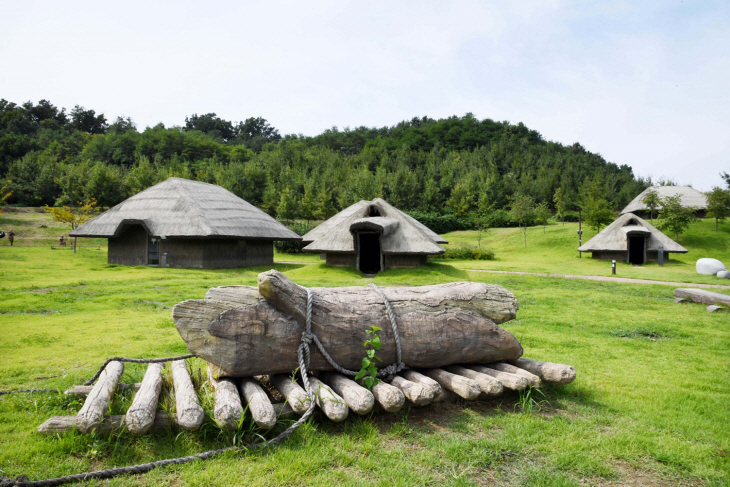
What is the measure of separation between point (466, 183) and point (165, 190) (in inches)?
1561

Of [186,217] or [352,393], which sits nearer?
[352,393]

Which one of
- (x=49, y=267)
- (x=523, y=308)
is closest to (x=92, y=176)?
(x=49, y=267)

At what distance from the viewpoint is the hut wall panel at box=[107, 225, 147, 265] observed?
81.1ft

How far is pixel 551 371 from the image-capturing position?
4934 mm

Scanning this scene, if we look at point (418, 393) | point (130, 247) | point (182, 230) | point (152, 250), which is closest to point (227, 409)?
point (418, 393)

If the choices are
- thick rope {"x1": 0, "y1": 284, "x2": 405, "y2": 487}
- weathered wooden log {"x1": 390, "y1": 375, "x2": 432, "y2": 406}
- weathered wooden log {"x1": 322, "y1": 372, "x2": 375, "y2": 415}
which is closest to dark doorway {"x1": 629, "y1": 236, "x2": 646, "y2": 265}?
thick rope {"x1": 0, "y1": 284, "x2": 405, "y2": 487}

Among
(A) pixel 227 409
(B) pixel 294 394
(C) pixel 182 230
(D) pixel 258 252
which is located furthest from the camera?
(D) pixel 258 252

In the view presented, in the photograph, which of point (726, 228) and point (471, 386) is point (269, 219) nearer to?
point (471, 386)

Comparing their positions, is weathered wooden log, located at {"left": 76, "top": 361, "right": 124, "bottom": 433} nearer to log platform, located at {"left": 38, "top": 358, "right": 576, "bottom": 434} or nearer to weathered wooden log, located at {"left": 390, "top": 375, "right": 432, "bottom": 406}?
log platform, located at {"left": 38, "top": 358, "right": 576, "bottom": 434}

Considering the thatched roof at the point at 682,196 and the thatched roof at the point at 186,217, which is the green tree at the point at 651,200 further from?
the thatched roof at the point at 186,217

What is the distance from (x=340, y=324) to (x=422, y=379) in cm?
98

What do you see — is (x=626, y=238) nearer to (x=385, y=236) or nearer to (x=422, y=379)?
(x=385, y=236)

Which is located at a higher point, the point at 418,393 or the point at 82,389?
the point at 418,393

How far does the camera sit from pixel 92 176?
49.0 metres
